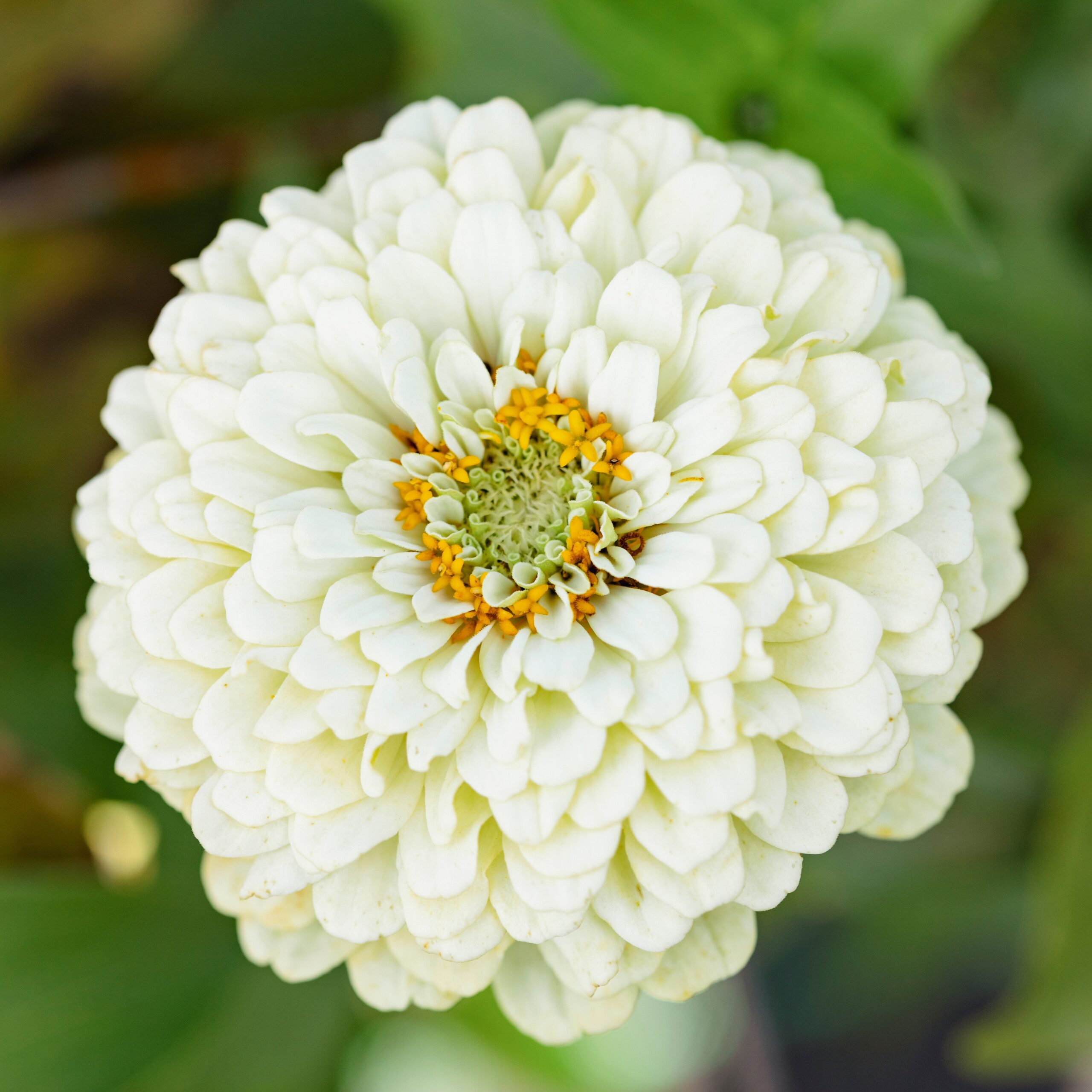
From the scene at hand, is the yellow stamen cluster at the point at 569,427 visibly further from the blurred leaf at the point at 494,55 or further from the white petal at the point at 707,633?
the blurred leaf at the point at 494,55

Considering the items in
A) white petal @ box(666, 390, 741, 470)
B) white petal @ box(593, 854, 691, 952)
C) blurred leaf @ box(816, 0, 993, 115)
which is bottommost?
white petal @ box(593, 854, 691, 952)

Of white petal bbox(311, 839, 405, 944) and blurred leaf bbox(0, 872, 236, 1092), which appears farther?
blurred leaf bbox(0, 872, 236, 1092)

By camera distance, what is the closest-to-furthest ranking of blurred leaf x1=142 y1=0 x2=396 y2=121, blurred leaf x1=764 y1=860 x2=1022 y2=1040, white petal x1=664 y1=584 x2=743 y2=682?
white petal x1=664 y1=584 x2=743 y2=682 < blurred leaf x1=142 y1=0 x2=396 y2=121 < blurred leaf x1=764 y1=860 x2=1022 y2=1040

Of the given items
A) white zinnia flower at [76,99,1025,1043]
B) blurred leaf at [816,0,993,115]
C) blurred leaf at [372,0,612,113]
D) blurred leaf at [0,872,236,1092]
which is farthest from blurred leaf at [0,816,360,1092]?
blurred leaf at [816,0,993,115]

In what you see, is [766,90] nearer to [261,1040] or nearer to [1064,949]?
[1064,949]

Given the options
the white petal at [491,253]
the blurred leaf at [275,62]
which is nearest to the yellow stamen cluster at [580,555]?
the white petal at [491,253]

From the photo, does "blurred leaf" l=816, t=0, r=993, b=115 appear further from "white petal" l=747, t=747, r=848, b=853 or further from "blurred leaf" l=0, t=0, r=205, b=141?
"blurred leaf" l=0, t=0, r=205, b=141

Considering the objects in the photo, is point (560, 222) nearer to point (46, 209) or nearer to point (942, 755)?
point (942, 755)
